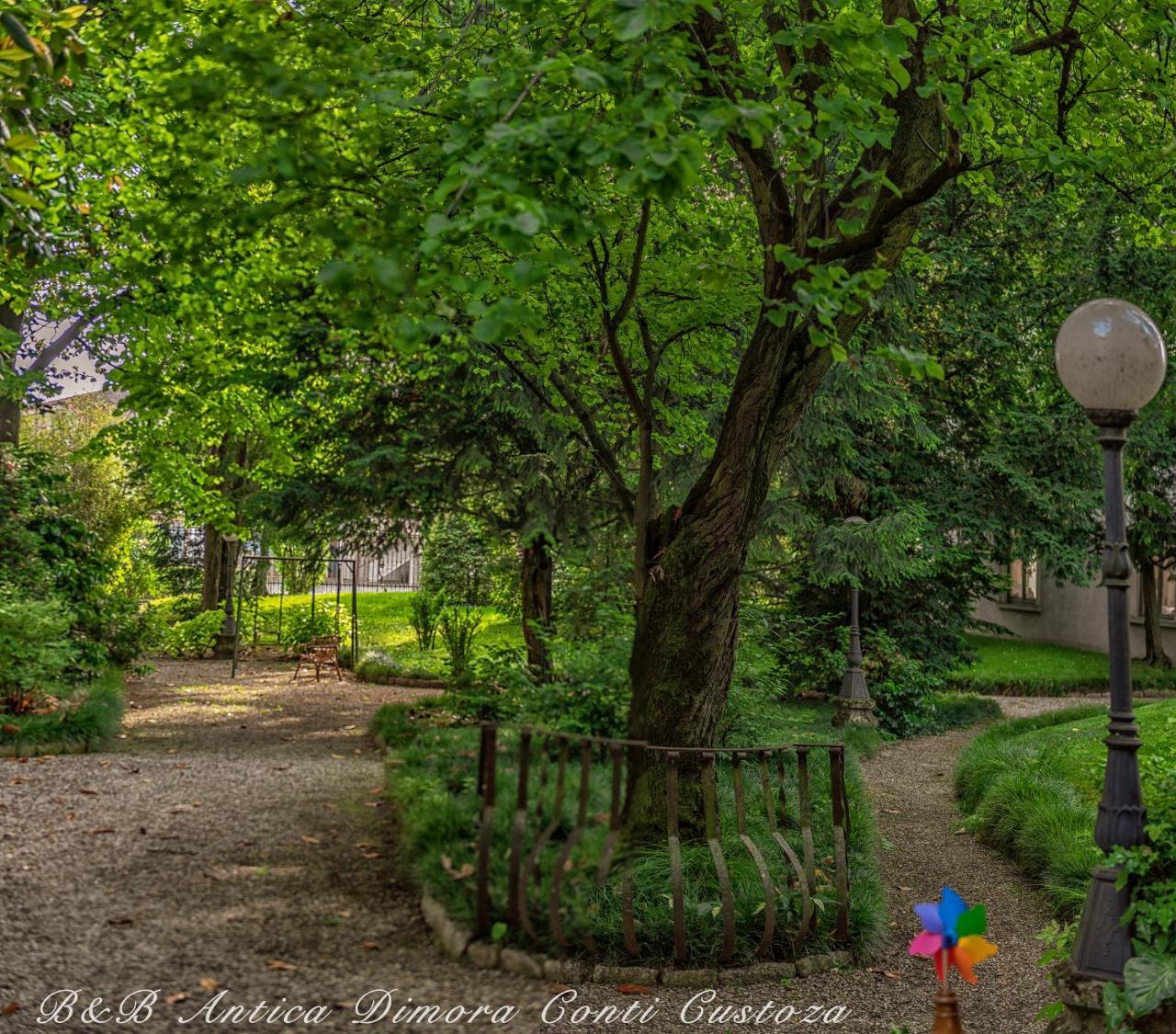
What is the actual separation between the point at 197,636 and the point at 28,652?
9.04m

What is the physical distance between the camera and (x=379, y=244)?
391 centimetres

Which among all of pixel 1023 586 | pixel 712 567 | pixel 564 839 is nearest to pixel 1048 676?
pixel 1023 586

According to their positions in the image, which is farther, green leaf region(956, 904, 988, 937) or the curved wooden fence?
the curved wooden fence

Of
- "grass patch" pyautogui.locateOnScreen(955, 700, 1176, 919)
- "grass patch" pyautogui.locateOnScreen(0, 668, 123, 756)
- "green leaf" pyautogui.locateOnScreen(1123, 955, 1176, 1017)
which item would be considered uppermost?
"grass patch" pyautogui.locateOnScreen(0, 668, 123, 756)

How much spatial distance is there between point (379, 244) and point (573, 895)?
115 inches

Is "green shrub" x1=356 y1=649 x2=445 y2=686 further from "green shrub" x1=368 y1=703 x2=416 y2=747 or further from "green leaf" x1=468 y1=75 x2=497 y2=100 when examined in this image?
"green leaf" x1=468 y1=75 x2=497 y2=100

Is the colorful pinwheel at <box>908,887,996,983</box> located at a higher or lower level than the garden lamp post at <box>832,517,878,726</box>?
→ higher

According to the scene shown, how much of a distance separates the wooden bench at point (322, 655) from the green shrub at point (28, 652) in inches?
137

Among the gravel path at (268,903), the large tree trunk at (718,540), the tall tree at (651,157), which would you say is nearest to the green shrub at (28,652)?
the gravel path at (268,903)

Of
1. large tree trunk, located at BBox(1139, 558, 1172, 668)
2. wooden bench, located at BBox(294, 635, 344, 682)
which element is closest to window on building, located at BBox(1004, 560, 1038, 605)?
large tree trunk, located at BBox(1139, 558, 1172, 668)

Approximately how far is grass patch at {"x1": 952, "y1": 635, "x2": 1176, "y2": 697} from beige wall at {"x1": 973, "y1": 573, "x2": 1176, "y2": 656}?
0.80 metres

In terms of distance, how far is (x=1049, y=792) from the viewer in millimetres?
8281

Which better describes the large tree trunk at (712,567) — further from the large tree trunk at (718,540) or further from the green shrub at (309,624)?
the green shrub at (309,624)

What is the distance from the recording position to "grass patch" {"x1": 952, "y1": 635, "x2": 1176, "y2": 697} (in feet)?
60.2
